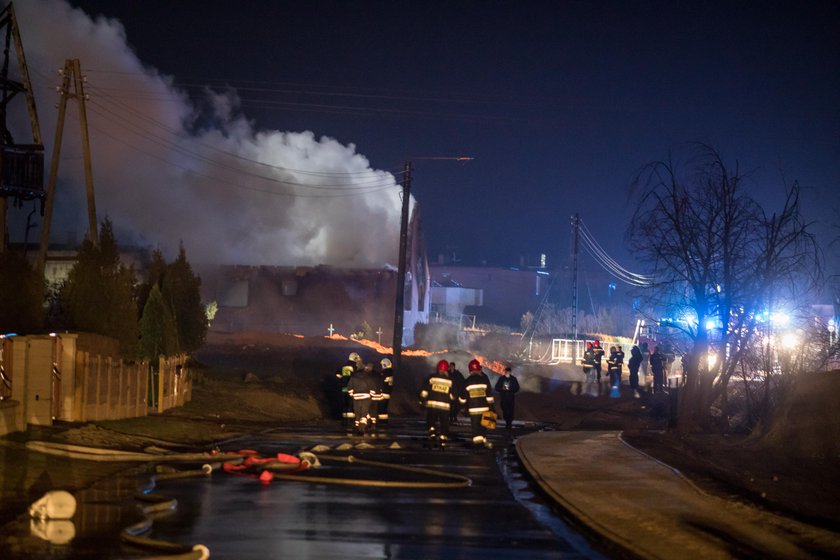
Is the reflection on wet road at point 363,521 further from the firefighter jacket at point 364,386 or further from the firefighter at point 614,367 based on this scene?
the firefighter at point 614,367

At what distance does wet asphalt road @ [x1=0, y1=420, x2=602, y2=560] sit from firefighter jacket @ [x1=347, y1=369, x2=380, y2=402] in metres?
4.17

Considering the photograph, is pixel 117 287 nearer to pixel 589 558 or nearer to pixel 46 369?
pixel 46 369

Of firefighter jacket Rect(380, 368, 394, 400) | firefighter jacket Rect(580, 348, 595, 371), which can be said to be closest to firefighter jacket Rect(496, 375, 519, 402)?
firefighter jacket Rect(380, 368, 394, 400)

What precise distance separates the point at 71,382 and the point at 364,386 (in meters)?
5.46

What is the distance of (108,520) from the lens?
10148 millimetres

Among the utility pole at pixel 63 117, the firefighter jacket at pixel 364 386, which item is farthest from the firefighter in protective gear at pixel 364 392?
the utility pole at pixel 63 117

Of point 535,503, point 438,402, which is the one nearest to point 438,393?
point 438,402

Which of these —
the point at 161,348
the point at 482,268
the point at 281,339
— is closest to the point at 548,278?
the point at 482,268

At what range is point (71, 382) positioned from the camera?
1775cm

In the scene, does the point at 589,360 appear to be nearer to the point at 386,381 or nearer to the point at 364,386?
the point at 386,381

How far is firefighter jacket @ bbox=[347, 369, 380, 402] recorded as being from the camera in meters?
19.7

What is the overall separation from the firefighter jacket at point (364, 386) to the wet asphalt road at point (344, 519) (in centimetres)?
417

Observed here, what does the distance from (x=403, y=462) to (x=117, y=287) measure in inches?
335

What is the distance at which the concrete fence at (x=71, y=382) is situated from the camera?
15.7 meters
